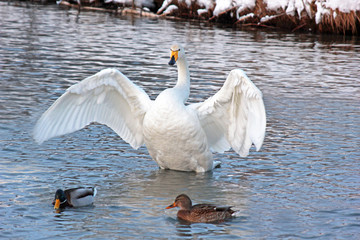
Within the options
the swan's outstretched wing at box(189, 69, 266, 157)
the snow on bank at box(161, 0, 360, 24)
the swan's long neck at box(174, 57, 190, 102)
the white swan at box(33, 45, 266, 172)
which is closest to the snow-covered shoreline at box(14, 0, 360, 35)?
the snow on bank at box(161, 0, 360, 24)

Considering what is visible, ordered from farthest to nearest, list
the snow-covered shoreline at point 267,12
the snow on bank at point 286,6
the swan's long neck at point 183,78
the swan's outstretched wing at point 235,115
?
1. the snow-covered shoreline at point 267,12
2. the snow on bank at point 286,6
3. the swan's long neck at point 183,78
4. the swan's outstretched wing at point 235,115

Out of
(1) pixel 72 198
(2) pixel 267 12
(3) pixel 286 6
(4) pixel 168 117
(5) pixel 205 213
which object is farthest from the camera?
(2) pixel 267 12

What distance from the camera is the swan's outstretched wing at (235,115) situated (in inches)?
324

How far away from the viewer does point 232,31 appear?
28.2 m

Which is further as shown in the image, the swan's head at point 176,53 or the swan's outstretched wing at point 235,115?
the swan's head at point 176,53

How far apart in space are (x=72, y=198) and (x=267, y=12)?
77.3ft

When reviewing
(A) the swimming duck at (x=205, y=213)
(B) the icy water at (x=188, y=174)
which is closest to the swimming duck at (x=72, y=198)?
(B) the icy water at (x=188, y=174)

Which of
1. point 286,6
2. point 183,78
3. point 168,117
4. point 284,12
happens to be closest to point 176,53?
point 183,78

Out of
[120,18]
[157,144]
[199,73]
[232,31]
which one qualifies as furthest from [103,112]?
[120,18]

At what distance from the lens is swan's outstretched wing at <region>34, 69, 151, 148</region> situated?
9.07 meters

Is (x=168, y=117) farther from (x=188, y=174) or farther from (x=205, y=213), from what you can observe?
(x=205, y=213)

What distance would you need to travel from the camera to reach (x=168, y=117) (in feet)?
28.5

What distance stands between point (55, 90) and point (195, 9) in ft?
63.1

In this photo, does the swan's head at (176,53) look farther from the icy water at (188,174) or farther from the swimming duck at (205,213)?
the swimming duck at (205,213)
